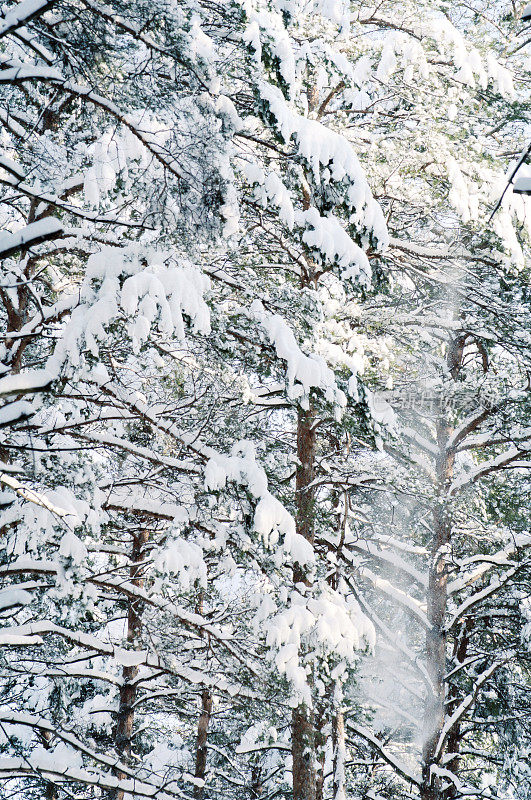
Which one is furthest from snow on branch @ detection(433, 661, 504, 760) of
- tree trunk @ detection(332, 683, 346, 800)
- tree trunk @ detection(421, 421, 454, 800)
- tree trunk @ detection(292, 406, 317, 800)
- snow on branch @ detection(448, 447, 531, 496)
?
tree trunk @ detection(292, 406, 317, 800)

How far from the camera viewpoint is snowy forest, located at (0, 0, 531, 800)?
14.3 feet

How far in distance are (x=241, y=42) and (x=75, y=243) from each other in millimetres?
2229

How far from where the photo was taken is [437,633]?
9.59 meters

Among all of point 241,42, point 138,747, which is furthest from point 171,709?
point 241,42

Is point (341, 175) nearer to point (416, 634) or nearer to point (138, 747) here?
point (416, 634)

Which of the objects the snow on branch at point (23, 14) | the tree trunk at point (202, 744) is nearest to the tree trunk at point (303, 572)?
the snow on branch at point (23, 14)

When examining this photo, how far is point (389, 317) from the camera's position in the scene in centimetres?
831

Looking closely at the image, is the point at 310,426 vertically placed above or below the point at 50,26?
below

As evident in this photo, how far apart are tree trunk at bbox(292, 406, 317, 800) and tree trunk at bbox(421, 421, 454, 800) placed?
2.26 meters

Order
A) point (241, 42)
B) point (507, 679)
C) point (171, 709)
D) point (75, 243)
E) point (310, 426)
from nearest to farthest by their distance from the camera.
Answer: point (241, 42), point (75, 243), point (310, 426), point (507, 679), point (171, 709)

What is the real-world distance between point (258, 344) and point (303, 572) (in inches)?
91.9

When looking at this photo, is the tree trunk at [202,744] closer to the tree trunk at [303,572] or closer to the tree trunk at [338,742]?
the tree trunk at [338,742]

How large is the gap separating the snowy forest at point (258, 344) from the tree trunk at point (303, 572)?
37mm

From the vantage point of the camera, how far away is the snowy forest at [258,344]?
437 cm
